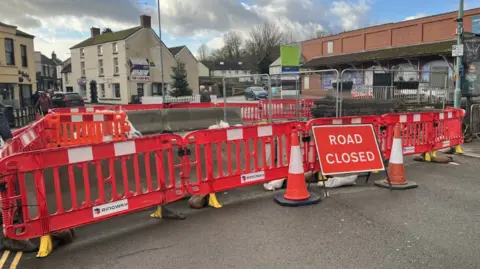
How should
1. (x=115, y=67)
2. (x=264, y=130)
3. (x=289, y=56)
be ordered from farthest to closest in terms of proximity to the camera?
(x=115, y=67) → (x=289, y=56) → (x=264, y=130)

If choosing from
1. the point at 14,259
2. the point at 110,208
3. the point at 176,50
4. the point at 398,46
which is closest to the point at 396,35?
the point at 398,46

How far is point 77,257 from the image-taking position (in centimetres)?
410

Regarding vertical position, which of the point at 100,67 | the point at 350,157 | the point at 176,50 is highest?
the point at 176,50

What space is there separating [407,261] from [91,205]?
359 cm

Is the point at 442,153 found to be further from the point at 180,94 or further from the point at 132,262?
the point at 180,94

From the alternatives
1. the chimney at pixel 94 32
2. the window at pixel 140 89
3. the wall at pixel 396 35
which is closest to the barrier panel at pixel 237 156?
the wall at pixel 396 35

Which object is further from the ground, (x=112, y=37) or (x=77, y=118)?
(x=112, y=37)

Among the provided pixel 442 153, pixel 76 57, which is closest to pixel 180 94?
pixel 76 57

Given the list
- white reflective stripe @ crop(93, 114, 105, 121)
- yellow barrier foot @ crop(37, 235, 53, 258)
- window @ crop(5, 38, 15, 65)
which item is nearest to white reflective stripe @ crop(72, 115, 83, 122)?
white reflective stripe @ crop(93, 114, 105, 121)

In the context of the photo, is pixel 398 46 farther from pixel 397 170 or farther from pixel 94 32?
pixel 94 32

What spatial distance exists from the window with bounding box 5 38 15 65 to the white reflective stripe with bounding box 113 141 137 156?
→ 99.9 ft

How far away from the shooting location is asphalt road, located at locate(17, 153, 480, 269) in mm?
3852

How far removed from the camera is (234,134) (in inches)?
232

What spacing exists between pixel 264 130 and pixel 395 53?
3455cm
